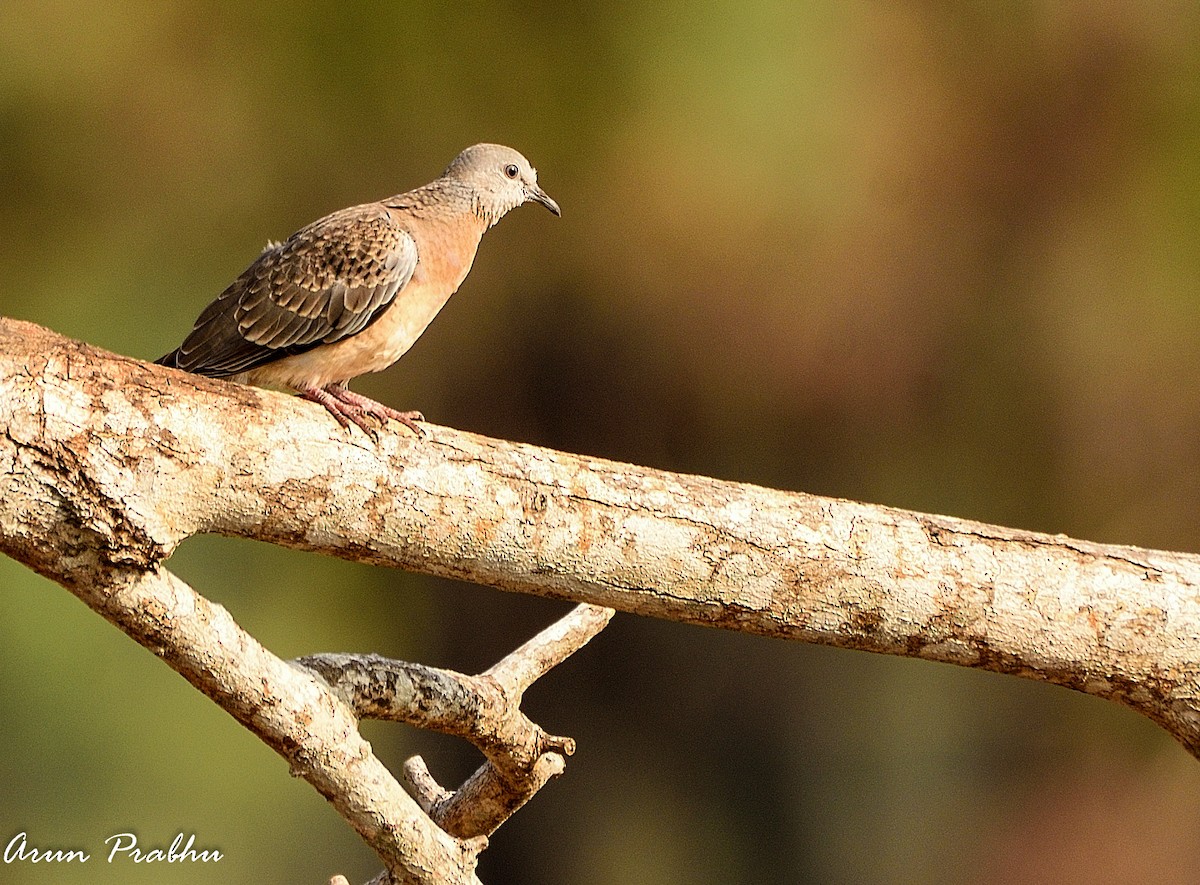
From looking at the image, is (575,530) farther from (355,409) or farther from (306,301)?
(306,301)

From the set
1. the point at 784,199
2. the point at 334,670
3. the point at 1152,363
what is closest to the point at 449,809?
the point at 334,670

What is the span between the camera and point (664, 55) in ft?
23.5

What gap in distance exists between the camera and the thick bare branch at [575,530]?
86.7 inches

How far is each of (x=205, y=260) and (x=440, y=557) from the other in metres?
5.42

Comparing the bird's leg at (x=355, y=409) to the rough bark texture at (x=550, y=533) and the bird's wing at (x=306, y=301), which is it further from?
the bird's wing at (x=306, y=301)

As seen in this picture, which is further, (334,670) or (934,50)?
(934,50)

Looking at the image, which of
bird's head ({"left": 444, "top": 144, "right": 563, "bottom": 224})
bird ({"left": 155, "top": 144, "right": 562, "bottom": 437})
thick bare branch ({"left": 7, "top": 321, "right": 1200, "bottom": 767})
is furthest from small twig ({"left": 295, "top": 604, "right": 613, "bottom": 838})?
bird's head ({"left": 444, "top": 144, "right": 563, "bottom": 224})

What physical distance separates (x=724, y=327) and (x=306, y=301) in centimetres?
413

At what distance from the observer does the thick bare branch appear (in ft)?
7.23

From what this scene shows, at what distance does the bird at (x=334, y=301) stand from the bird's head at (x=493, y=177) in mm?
118

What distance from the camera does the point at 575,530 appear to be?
2.53 m

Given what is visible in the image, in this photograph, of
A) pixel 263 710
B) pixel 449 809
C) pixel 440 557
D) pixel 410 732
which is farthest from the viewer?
pixel 410 732

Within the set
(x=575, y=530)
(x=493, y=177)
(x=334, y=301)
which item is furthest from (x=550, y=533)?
(x=493, y=177)

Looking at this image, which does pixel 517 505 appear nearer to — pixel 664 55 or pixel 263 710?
pixel 263 710
